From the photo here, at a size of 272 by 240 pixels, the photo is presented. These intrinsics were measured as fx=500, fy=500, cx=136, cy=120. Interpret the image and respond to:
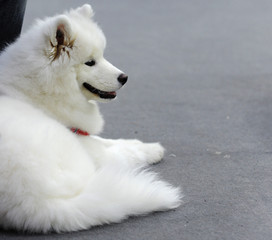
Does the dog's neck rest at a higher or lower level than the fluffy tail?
higher

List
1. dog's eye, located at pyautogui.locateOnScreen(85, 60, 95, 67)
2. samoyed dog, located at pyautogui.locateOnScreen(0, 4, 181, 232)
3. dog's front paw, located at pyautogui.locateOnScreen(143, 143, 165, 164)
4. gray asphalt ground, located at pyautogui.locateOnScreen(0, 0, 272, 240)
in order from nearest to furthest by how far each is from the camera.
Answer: samoyed dog, located at pyautogui.locateOnScreen(0, 4, 181, 232) → gray asphalt ground, located at pyautogui.locateOnScreen(0, 0, 272, 240) → dog's eye, located at pyautogui.locateOnScreen(85, 60, 95, 67) → dog's front paw, located at pyautogui.locateOnScreen(143, 143, 165, 164)

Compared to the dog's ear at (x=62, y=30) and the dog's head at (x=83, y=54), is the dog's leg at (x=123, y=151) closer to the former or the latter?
the dog's head at (x=83, y=54)

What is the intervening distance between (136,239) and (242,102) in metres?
2.34

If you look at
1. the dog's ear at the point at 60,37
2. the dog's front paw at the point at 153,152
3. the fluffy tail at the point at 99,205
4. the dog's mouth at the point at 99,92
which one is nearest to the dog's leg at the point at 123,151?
the dog's front paw at the point at 153,152

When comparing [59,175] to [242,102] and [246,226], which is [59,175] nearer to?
[246,226]

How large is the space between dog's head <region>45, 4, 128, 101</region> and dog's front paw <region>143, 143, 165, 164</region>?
431 mm

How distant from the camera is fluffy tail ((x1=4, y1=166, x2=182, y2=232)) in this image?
1.97 meters

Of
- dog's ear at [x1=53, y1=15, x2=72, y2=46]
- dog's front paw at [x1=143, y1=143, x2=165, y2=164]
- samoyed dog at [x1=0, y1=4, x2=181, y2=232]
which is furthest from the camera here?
dog's front paw at [x1=143, y1=143, x2=165, y2=164]

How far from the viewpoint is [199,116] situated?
3805mm

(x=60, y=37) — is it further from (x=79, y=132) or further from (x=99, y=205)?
(x=99, y=205)

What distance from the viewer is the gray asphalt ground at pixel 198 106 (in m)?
2.20

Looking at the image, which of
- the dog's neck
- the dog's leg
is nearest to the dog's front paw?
the dog's leg

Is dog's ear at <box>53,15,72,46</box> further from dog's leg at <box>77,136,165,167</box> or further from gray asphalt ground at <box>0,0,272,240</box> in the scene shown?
gray asphalt ground at <box>0,0,272,240</box>

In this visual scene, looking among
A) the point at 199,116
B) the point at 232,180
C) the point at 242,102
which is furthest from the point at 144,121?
the point at 232,180
